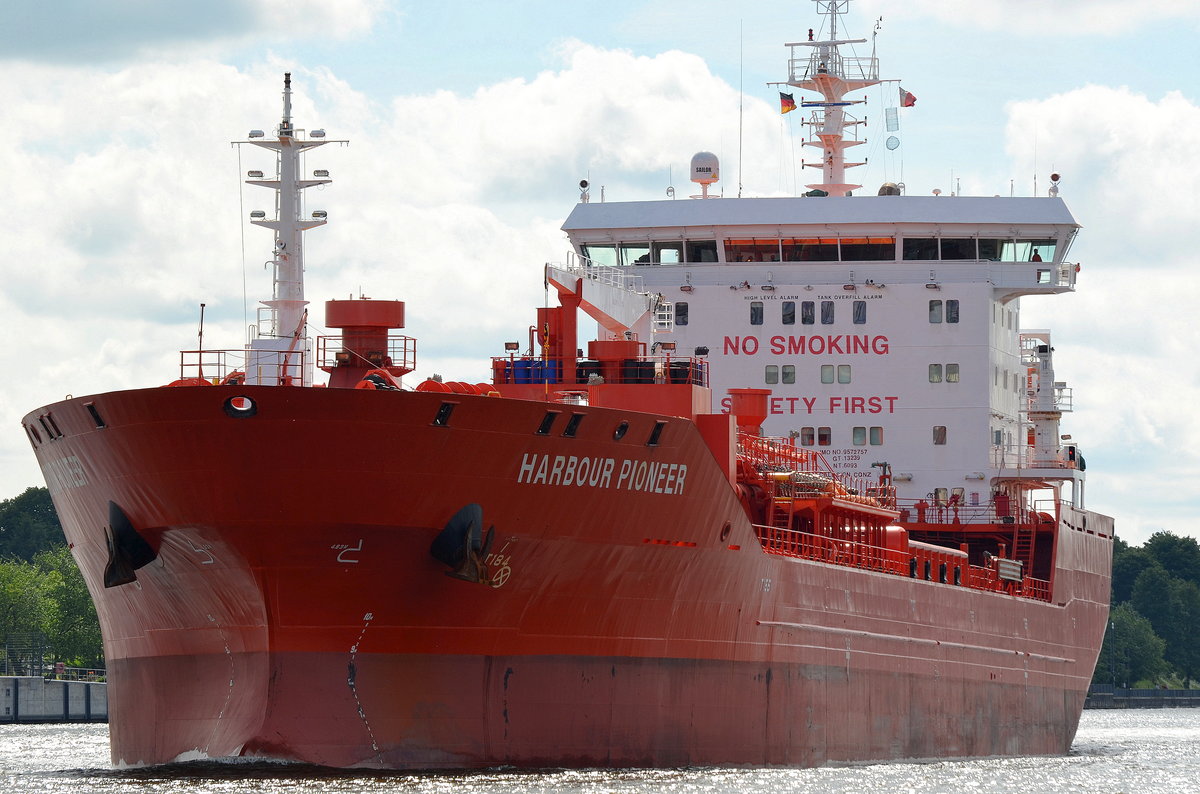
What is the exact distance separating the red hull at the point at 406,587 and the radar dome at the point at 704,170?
43.7ft

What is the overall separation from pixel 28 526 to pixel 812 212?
7431cm

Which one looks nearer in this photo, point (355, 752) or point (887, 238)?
point (355, 752)

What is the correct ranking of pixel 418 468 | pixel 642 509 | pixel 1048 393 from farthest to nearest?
pixel 1048 393
pixel 642 509
pixel 418 468

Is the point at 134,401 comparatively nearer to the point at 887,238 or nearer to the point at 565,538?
the point at 565,538

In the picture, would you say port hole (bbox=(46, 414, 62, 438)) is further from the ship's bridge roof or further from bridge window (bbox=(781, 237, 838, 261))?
bridge window (bbox=(781, 237, 838, 261))

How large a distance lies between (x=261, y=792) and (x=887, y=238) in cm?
1966

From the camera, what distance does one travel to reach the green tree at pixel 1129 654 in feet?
338

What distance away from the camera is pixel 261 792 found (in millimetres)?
19469

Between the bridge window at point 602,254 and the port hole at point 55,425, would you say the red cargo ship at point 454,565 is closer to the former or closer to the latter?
the port hole at point 55,425

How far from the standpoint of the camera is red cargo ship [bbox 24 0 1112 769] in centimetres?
2059

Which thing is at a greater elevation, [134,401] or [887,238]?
[887,238]

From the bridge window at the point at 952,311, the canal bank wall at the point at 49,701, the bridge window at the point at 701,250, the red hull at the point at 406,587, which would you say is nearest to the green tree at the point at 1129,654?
the canal bank wall at the point at 49,701

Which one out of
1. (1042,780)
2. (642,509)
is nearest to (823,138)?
(1042,780)

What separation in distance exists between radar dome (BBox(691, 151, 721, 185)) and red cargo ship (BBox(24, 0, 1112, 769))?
9689mm
